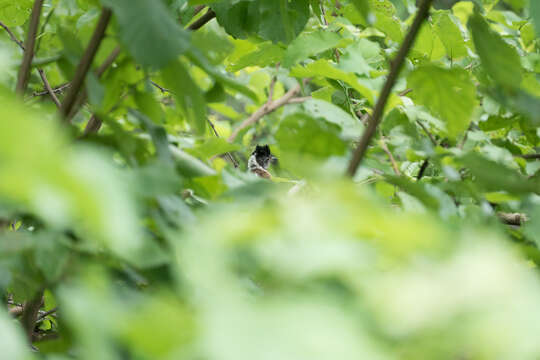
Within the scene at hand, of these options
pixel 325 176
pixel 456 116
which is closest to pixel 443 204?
pixel 456 116

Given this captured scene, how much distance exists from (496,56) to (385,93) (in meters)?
0.10

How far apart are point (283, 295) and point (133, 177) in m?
0.11

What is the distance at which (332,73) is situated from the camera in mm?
672

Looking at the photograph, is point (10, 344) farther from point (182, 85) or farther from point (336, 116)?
point (336, 116)

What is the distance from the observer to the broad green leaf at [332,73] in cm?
64

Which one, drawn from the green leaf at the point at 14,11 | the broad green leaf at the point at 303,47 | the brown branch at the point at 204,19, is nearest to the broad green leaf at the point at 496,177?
the broad green leaf at the point at 303,47

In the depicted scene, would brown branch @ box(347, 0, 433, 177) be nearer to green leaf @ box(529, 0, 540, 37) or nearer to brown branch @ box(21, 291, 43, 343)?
green leaf @ box(529, 0, 540, 37)

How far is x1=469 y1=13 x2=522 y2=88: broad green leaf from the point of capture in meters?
0.41

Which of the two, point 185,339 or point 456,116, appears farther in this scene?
point 456,116

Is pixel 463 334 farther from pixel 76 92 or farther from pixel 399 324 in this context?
pixel 76 92

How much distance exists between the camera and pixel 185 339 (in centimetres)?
19

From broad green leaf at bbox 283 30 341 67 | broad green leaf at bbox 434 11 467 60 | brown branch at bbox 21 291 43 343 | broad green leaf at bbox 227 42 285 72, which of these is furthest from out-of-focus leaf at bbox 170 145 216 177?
broad green leaf at bbox 434 11 467 60

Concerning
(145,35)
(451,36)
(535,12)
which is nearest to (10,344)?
(145,35)

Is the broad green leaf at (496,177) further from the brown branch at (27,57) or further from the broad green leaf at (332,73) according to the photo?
the brown branch at (27,57)
